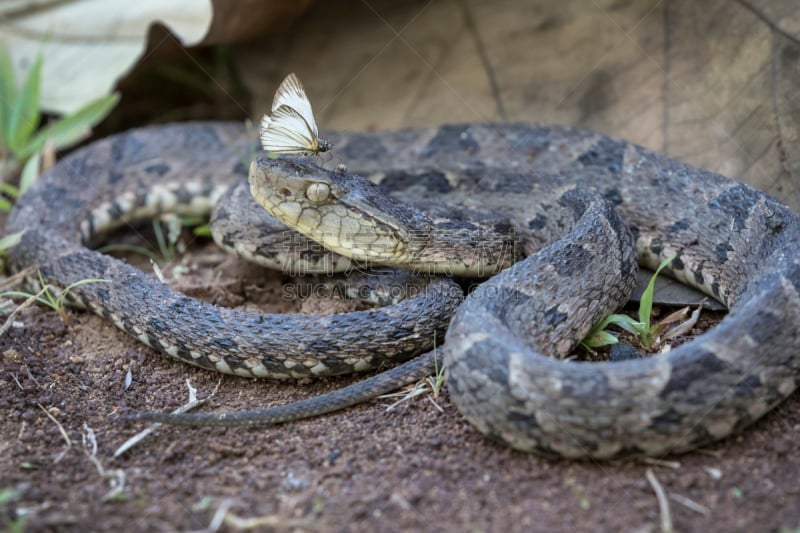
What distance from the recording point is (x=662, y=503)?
127 inches

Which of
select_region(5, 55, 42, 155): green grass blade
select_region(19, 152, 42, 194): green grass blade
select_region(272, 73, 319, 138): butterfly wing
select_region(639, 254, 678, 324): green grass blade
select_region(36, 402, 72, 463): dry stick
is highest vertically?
select_region(272, 73, 319, 138): butterfly wing

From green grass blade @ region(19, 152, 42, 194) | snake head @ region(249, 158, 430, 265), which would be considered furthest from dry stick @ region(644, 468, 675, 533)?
green grass blade @ region(19, 152, 42, 194)

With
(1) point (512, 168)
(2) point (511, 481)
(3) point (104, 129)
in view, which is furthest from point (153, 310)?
(3) point (104, 129)

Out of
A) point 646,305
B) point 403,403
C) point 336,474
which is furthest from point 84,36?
point 646,305

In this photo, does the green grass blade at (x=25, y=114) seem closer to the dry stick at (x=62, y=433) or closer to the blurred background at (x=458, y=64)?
the blurred background at (x=458, y=64)

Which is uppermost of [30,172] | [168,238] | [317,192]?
[317,192]

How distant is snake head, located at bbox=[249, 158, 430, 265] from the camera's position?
467cm

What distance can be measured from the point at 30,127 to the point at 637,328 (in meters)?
5.61

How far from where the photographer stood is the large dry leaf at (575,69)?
5094 mm

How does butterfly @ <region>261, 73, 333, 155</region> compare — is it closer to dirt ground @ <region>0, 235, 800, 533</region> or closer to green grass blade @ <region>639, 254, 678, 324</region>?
dirt ground @ <region>0, 235, 800, 533</region>

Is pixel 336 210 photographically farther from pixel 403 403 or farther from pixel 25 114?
pixel 25 114

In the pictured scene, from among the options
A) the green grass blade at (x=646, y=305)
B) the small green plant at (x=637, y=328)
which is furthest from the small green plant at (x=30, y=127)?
the green grass blade at (x=646, y=305)

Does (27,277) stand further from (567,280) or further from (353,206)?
(567,280)

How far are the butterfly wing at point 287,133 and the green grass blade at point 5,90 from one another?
3.69 meters
